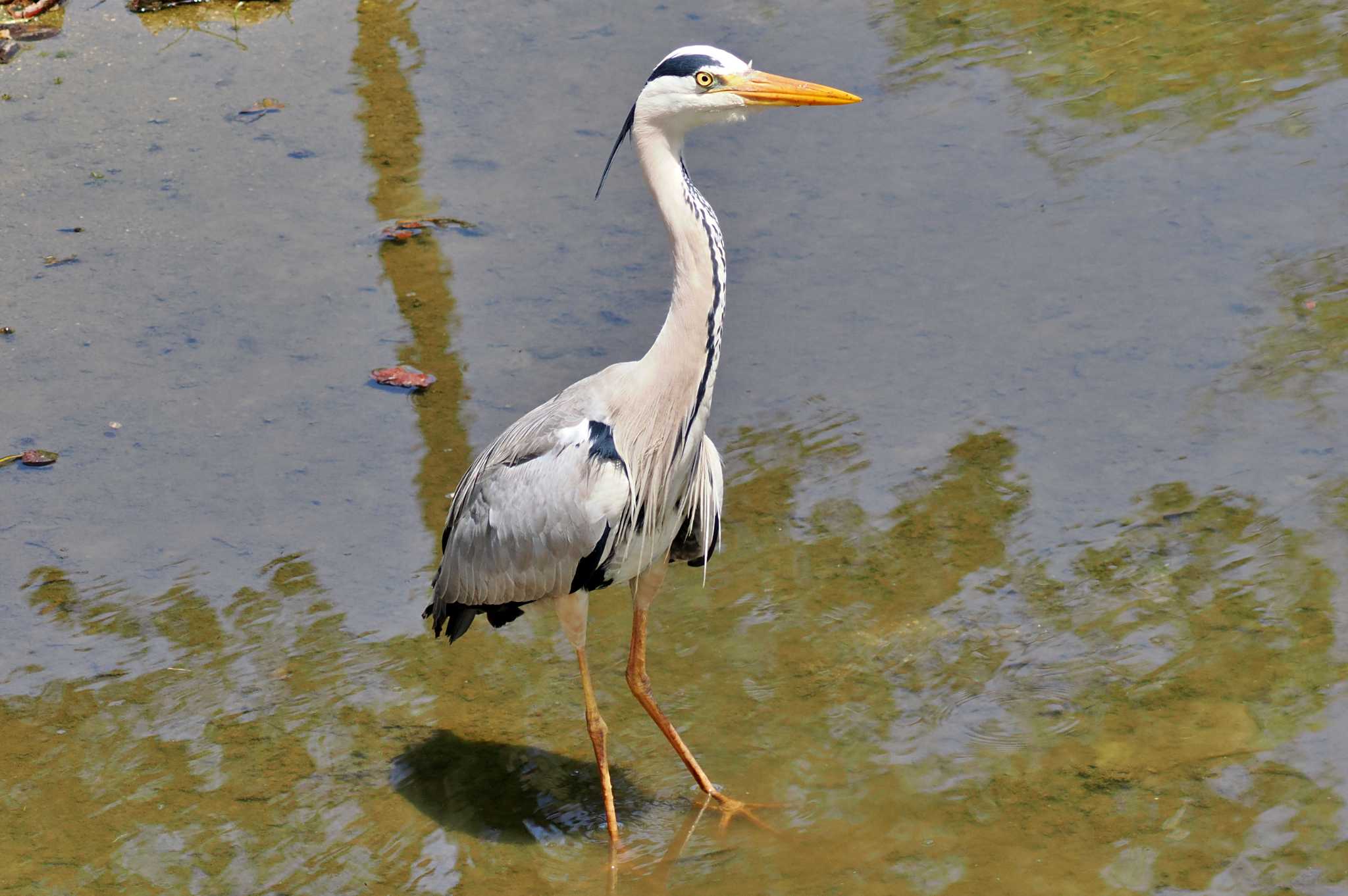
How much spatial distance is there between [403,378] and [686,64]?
2.82 m

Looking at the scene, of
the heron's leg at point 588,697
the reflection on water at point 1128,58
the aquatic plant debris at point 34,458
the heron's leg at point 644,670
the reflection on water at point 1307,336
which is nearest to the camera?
the heron's leg at point 588,697

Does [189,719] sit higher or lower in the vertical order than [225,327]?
lower

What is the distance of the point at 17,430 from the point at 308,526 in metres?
1.50

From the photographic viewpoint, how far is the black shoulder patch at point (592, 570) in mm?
4543

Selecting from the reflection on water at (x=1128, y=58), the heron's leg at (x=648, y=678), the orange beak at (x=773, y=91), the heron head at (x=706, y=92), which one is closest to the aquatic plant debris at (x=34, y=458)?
the heron's leg at (x=648, y=678)

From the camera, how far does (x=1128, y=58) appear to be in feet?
27.7

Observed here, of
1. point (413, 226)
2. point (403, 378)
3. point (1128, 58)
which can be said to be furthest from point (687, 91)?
point (1128, 58)

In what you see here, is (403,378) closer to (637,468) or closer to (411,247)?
(411,247)

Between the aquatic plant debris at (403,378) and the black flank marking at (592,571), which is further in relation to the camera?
the aquatic plant debris at (403,378)

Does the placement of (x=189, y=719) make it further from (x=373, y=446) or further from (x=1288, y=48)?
(x=1288, y=48)

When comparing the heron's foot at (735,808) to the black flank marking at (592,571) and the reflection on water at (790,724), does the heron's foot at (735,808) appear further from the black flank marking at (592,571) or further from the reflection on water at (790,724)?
the black flank marking at (592,571)

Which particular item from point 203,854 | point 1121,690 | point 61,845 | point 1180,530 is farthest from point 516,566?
point 1180,530

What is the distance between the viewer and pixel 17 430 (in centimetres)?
643

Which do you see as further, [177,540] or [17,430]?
[17,430]
